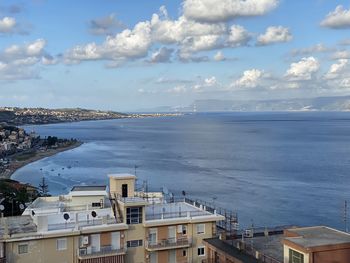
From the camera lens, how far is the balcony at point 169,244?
19.0m

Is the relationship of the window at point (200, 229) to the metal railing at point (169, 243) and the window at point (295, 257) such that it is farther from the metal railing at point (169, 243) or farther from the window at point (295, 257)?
the window at point (295, 257)

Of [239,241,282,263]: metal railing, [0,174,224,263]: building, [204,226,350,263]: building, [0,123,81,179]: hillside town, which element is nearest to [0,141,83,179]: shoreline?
[0,123,81,179]: hillside town

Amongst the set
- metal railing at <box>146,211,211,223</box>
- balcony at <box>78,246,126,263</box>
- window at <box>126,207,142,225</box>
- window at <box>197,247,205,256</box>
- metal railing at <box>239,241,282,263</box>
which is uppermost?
window at <box>126,207,142,225</box>

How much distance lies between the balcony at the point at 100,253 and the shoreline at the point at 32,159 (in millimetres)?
64396

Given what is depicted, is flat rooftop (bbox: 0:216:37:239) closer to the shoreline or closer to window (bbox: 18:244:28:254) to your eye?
A: window (bbox: 18:244:28:254)

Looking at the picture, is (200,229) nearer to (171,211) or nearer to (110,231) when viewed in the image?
(171,211)

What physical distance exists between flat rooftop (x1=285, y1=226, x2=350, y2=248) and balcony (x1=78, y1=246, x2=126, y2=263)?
22.2 ft

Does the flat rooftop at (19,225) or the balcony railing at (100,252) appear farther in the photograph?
the balcony railing at (100,252)

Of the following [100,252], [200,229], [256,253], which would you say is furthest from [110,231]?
[256,253]

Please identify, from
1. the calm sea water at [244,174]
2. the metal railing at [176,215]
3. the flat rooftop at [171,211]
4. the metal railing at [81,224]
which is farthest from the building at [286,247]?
the calm sea water at [244,174]

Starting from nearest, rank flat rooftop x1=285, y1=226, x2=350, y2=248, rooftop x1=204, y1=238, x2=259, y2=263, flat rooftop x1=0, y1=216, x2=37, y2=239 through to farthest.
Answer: flat rooftop x1=285, y1=226, x2=350, y2=248 < rooftop x1=204, y1=238, x2=259, y2=263 < flat rooftop x1=0, y1=216, x2=37, y2=239

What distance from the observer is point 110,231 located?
18375 millimetres

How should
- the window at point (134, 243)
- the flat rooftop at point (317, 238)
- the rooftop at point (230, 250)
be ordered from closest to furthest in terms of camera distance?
the flat rooftop at point (317, 238) < the rooftop at point (230, 250) < the window at point (134, 243)

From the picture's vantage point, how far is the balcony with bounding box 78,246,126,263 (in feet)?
58.2
